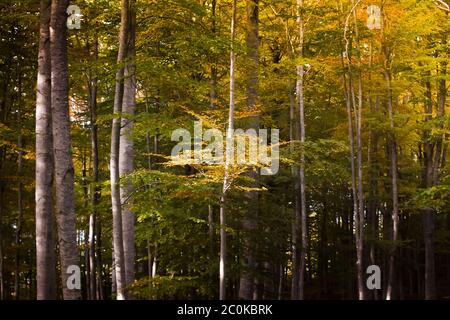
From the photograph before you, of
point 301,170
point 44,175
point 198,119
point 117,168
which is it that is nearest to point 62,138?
point 44,175

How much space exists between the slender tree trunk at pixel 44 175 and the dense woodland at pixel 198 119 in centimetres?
3

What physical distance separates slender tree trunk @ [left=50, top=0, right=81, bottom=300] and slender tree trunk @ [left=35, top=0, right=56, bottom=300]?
29 centimetres

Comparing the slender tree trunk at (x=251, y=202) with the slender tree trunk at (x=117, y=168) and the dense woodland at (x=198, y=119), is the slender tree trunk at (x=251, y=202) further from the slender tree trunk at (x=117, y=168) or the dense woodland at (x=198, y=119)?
the slender tree trunk at (x=117, y=168)

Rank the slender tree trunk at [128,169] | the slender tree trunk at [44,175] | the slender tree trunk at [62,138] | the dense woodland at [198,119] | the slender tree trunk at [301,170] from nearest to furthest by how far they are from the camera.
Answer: the slender tree trunk at [62,138], the slender tree trunk at [44,175], the dense woodland at [198,119], the slender tree trunk at [128,169], the slender tree trunk at [301,170]

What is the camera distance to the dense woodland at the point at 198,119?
31.5 ft

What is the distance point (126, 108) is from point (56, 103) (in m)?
3.09

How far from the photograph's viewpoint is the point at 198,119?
11750mm

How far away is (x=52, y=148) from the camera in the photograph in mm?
9859

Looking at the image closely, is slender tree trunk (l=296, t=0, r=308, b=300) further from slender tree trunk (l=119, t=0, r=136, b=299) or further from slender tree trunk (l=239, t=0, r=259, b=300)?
slender tree trunk (l=119, t=0, r=136, b=299)

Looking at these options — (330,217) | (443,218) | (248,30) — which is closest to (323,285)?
(330,217)

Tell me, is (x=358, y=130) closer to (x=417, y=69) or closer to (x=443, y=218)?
(x=417, y=69)

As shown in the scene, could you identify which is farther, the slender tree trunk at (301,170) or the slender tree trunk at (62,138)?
the slender tree trunk at (301,170)

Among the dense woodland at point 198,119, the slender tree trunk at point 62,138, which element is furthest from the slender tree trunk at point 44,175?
the slender tree trunk at point 62,138
